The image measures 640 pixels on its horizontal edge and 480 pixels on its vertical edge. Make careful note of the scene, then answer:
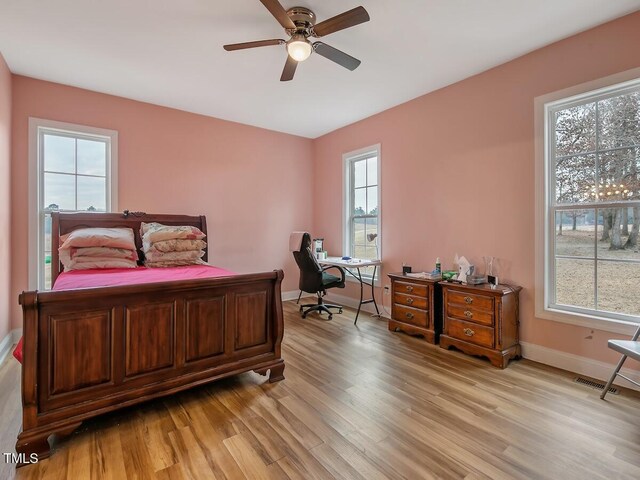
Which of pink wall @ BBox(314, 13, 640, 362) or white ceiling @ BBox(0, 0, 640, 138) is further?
pink wall @ BBox(314, 13, 640, 362)

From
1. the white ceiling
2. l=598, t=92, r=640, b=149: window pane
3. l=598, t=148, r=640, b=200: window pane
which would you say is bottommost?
l=598, t=148, r=640, b=200: window pane

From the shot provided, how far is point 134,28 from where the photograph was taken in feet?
8.17

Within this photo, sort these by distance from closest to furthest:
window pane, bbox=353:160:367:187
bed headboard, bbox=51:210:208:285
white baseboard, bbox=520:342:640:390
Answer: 1. white baseboard, bbox=520:342:640:390
2. bed headboard, bbox=51:210:208:285
3. window pane, bbox=353:160:367:187

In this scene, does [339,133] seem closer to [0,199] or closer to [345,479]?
[0,199]

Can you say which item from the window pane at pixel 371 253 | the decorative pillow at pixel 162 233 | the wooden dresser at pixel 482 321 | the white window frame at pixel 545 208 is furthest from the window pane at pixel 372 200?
the decorative pillow at pixel 162 233

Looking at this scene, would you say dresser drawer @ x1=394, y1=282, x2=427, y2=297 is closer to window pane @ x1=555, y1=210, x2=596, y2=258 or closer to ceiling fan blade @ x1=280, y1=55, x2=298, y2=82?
window pane @ x1=555, y1=210, x2=596, y2=258

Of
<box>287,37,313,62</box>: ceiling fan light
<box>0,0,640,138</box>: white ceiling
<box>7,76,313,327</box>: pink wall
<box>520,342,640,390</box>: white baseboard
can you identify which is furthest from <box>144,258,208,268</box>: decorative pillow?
<box>520,342,640,390</box>: white baseboard

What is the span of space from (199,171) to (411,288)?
3197 mm

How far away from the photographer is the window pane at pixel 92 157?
3617mm

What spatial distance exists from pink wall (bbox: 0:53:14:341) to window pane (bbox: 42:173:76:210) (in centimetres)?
31

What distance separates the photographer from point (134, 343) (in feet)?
6.38

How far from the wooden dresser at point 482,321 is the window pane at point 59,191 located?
421 centimetres

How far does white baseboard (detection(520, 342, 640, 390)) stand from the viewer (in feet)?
7.75

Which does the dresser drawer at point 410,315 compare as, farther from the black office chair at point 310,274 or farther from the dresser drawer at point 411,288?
the black office chair at point 310,274
